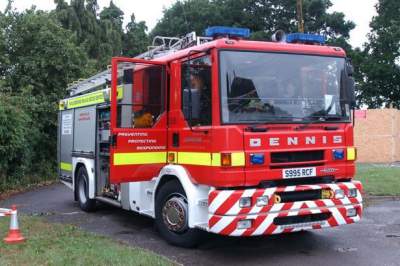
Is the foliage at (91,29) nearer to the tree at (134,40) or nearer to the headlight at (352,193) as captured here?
the tree at (134,40)

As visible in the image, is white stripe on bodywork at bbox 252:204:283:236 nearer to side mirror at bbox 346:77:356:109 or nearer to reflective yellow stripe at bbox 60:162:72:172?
side mirror at bbox 346:77:356:109

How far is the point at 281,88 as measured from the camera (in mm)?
7414

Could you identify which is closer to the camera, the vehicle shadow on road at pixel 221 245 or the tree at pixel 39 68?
the vehicle shadow on road at pixel 221 245

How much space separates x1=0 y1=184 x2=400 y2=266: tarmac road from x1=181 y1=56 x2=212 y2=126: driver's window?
6.18 feet

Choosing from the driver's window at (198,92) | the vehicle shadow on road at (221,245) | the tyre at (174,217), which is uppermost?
the driver's window at (198,92)

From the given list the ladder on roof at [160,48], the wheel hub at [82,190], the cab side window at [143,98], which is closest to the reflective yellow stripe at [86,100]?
the ladder on roof at [160,48]

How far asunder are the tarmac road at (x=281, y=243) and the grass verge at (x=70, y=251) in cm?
57

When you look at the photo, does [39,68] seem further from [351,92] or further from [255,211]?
[255,211]

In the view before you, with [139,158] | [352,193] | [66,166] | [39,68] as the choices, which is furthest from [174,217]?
[39,68]

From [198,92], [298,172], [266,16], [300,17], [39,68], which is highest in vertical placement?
[266,16]

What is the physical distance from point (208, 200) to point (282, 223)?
1041mm

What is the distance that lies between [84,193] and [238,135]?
588cm

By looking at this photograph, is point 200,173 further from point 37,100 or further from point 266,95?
point 37,100

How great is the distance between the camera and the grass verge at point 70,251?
6.73 metres
